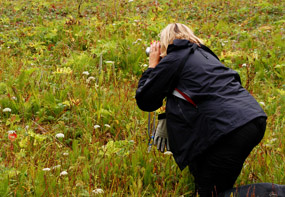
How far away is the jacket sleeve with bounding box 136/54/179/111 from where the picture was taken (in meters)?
2.83

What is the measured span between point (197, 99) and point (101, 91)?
8.89 ft

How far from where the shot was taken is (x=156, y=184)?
10.9ft

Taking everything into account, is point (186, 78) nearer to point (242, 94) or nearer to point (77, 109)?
point (242, 94)

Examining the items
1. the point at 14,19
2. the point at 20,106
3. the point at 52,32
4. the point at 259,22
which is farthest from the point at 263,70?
the point at 14,19

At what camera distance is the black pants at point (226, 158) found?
103 inches

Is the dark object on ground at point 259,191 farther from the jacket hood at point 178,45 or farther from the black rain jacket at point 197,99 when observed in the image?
the jacket hood at point 178,45

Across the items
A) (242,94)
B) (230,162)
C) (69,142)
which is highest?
(242,94)

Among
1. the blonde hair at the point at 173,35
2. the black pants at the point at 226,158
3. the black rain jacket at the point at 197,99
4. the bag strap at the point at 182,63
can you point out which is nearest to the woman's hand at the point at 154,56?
the blonde hair at the point at 173,35

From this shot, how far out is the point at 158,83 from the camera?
9.48 ft

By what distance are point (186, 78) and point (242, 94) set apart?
51 centimetres

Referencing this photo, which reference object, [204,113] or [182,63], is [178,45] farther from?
[204,113]

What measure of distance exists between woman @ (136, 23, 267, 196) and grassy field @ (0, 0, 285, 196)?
0.50m

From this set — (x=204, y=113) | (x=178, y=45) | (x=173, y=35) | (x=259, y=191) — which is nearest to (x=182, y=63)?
(x=178, y=45)

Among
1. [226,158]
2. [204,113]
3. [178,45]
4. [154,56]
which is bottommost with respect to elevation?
[226,158]
